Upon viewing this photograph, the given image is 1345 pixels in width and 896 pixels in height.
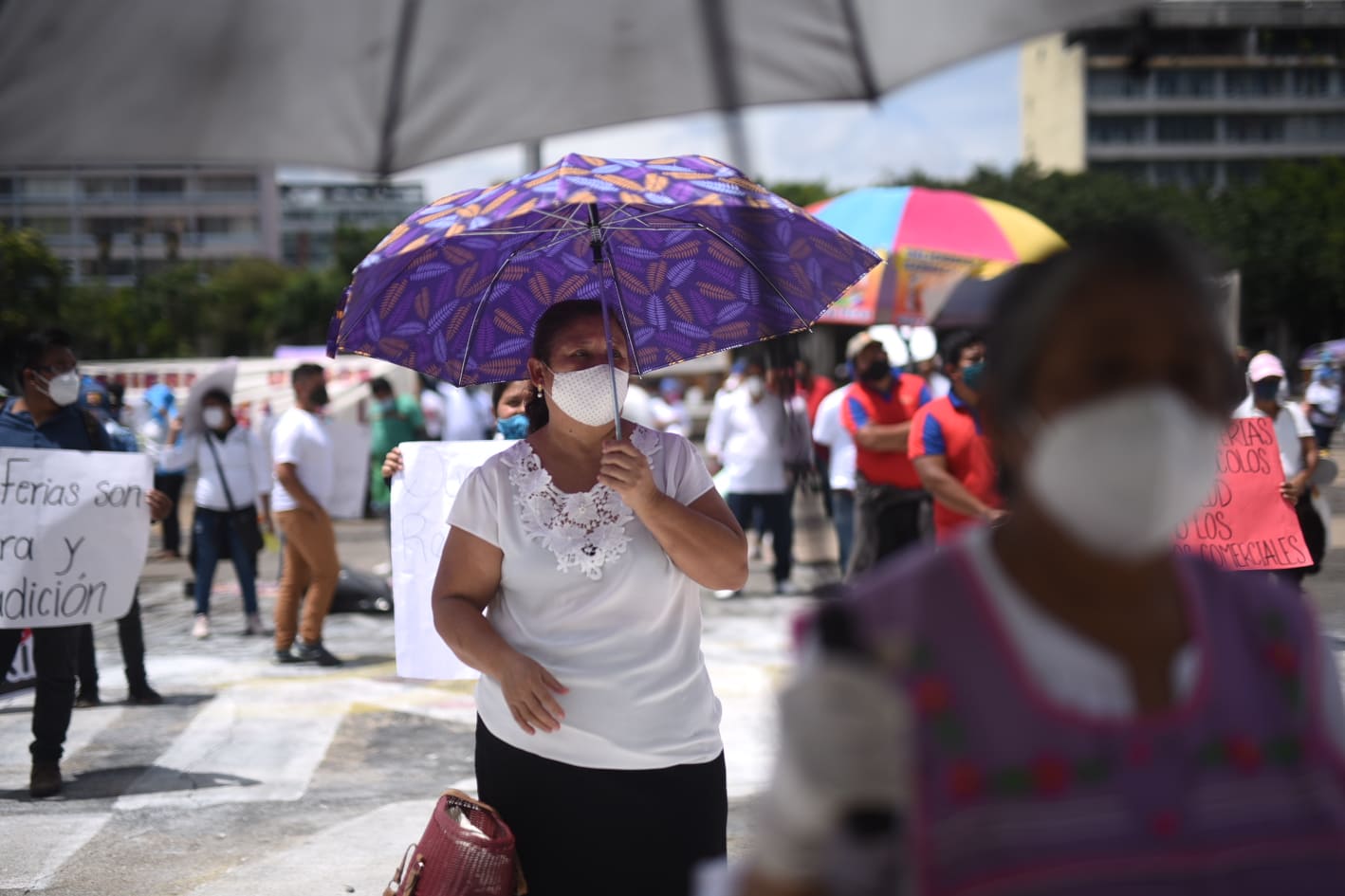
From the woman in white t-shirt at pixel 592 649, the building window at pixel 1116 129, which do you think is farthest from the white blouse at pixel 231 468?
the building window at pixel 1116 129

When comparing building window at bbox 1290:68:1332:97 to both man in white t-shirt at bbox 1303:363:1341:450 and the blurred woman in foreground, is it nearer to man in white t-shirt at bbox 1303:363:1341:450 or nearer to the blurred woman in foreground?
the blurred woman in foreground

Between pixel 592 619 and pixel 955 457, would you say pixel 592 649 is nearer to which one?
pixel 592 619

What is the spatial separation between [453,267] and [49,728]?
3679 millimetres

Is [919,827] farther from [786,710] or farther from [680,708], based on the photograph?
[680,708]

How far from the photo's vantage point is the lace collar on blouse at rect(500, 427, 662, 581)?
Result: 131 inches

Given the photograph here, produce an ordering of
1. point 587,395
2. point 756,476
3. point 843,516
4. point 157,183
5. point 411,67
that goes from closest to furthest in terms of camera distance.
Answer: point 411,67
point 587,395
point 157,183
point 843,516
point 756,476

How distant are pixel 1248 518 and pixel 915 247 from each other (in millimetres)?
4540

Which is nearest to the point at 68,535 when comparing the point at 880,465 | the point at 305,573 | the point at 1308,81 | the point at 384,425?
the point at 305,573

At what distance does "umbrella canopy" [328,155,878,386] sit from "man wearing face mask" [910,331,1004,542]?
2.90 metres

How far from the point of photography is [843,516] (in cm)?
1070

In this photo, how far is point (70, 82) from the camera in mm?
2408

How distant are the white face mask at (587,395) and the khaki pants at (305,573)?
622 cm

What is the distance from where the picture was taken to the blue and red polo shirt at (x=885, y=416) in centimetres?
900

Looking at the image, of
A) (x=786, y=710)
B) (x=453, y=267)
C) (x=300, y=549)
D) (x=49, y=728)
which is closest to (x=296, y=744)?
(x=49, y=728)
